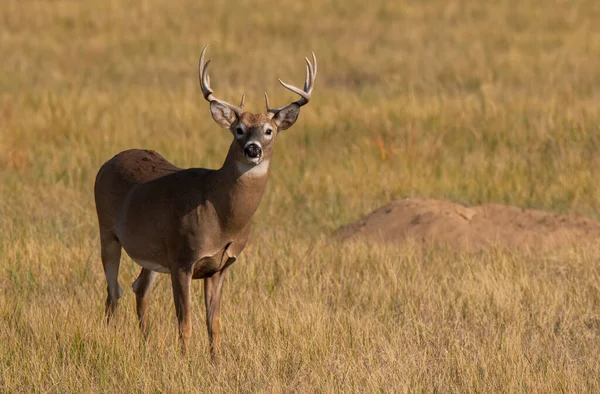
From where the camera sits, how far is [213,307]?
279 inches

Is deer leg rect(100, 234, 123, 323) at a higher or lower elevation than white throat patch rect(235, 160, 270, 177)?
lower

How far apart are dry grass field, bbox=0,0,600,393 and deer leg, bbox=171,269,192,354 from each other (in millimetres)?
136

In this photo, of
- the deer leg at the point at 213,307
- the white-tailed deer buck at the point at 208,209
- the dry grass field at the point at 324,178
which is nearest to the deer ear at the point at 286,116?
the white-tailed deer buck at the point at 208,209

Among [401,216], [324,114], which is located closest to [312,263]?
[401,216]

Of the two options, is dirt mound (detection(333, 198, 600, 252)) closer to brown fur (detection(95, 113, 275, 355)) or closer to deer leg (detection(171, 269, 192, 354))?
brown fur (detection(95, 113, 275, 355))

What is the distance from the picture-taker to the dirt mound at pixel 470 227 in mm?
10602

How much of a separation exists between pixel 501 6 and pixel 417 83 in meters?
9.46

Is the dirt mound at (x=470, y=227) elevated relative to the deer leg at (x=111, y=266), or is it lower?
lower

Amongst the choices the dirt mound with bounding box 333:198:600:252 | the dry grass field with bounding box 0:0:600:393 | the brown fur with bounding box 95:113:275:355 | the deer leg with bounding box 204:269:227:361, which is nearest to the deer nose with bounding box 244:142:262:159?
the brown fur with bounding box 95:113:275:355

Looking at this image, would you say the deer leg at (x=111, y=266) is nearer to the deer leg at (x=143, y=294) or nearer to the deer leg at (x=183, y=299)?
the deer leg at (x=143, y=294)

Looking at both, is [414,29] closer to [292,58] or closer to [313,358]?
[292,58]

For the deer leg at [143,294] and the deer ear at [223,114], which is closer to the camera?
the deer ear at [223,114]

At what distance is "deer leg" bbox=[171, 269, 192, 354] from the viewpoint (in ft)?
22.2

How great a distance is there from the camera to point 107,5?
2698cm
